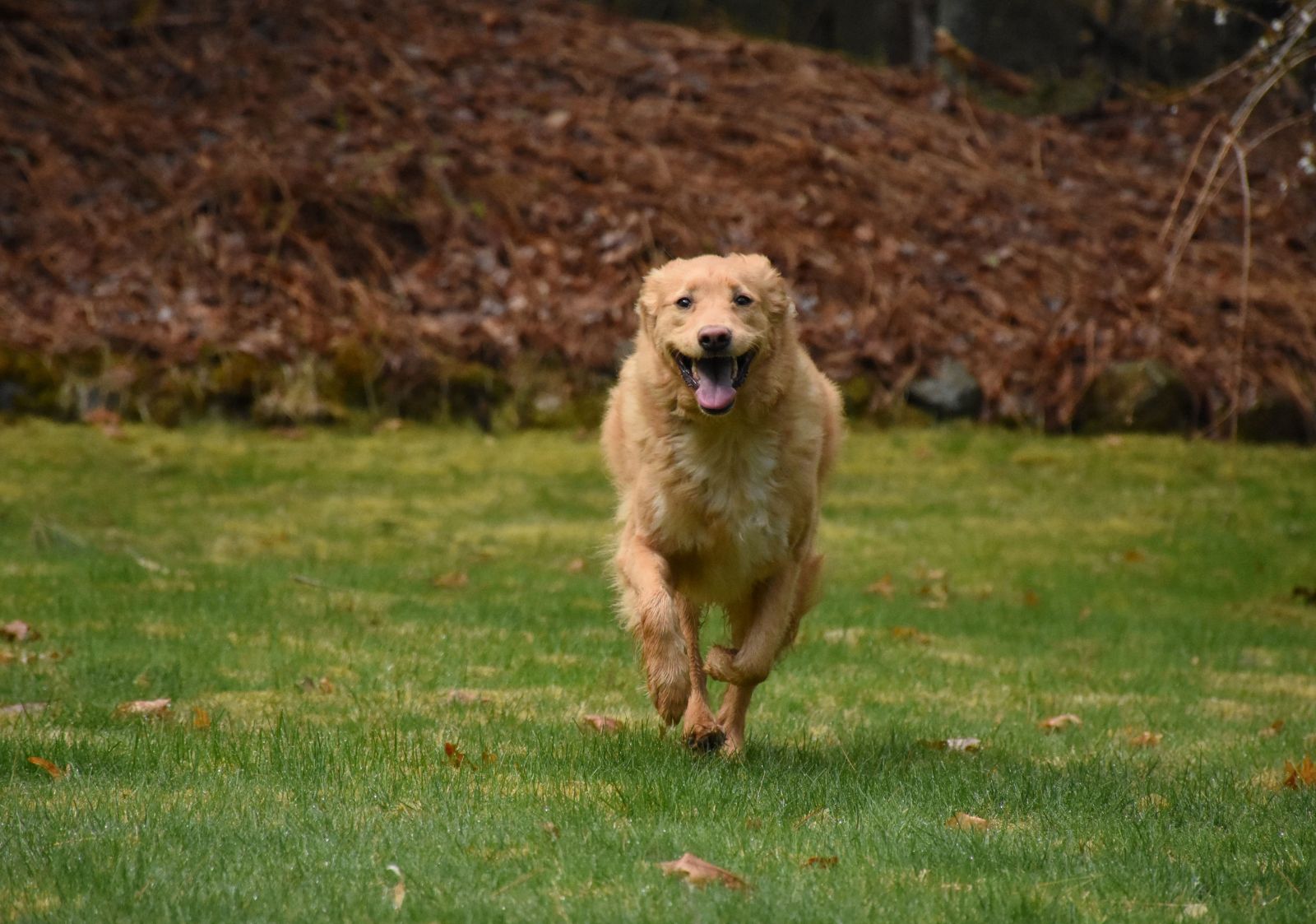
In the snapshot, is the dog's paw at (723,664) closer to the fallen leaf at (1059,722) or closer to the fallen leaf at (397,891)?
the fallen leaf at (1059,722)

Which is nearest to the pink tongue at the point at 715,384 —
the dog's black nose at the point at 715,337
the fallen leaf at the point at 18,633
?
the dog's black nose at the point at 715,337

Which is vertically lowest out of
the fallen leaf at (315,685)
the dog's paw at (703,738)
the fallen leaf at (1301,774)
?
the fallen leaf at (315,685)

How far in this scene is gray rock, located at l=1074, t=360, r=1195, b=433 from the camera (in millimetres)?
14062

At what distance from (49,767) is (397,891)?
1.80 metres

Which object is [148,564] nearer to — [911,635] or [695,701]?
[911,635]

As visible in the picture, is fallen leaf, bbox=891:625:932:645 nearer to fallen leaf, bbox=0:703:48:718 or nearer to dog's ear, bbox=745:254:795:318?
dog's ear, bbox=745:254:795:318

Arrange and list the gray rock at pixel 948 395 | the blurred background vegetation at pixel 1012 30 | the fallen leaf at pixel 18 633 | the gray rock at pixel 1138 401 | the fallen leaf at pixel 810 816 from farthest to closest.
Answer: the blurred background vegetation at pixel 1012 30 → the gray rock at pixel 948 395 → the gray rock at pixel 1138 401 → the fallen leaf at pixel 18 633 → the fallen leaf at pixel 810 816

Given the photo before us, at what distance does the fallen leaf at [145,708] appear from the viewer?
5.87 metres

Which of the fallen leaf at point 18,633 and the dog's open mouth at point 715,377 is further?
the fallen leaf at point 18,633

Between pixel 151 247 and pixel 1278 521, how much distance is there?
10.5 metres

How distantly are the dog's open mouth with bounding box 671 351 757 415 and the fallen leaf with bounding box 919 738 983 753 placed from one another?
5.38 ft

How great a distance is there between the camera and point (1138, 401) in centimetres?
1404

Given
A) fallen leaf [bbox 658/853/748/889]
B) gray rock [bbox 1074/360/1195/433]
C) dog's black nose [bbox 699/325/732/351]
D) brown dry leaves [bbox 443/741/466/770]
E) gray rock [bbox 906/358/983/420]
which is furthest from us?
gray rock [bbox 906/358/983/420]

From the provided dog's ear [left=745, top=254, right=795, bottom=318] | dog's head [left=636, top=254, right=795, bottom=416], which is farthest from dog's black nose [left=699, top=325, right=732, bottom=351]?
dog's ear [left=745, top=254, right=795, bottom=318]
